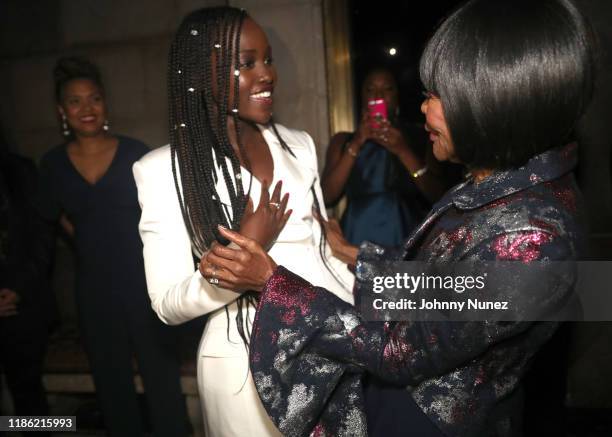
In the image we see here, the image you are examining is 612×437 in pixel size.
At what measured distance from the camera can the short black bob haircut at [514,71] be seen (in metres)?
0.74

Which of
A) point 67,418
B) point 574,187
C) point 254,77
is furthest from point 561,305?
point 67,418

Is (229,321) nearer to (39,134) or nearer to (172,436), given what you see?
(172,436)

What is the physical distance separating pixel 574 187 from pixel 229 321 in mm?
825

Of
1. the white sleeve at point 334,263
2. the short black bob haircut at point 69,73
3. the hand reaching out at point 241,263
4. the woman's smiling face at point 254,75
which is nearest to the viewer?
the hand reaching out at point 241,263

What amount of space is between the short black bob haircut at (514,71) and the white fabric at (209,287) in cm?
57

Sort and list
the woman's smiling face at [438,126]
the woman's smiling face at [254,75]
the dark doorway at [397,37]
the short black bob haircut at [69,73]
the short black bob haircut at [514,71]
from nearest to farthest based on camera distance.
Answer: the short black bob haircut at [514,71] < the woman's smiling face at [438,126] < the woman's smiling face at [254,75] < the dark doorway at [397,37] < the short black bob haircut at [69,73]

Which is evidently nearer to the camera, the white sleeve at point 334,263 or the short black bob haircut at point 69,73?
the white sleeve at point 334,263

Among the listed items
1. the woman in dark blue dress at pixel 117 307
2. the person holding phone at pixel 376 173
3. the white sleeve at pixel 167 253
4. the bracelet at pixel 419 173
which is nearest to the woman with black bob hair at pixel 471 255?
the white sleeve at pixel 167 253

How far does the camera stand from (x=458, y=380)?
87 cm

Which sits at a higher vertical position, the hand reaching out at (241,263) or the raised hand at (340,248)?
the hand reaching out at (241,263)

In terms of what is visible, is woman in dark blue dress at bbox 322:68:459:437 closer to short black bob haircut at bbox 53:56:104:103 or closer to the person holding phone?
the person holding phone

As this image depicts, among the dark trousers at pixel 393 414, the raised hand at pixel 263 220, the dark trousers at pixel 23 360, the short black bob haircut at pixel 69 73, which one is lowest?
the dark trousers at pixel 23 360

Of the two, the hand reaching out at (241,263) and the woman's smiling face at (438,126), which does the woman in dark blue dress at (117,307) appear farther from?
the woman's smiling face at (438,126)

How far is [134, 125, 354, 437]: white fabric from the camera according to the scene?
1.12m
